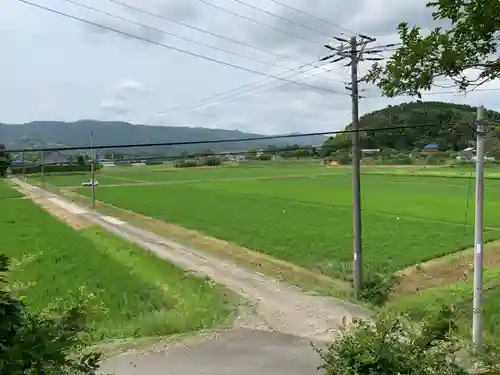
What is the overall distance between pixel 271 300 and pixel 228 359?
5.33 meters

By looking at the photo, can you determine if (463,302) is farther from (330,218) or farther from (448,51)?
(330,218)

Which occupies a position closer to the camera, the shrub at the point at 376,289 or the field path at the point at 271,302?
the field path at the point at 271,302

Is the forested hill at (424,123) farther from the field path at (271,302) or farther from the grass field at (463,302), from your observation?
the field path at (271,302)

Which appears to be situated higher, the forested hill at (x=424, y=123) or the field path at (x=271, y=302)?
the forested hill at (x=424, y=123)

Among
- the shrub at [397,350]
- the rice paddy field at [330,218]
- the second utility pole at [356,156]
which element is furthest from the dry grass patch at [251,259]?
the shrub at [397,350]

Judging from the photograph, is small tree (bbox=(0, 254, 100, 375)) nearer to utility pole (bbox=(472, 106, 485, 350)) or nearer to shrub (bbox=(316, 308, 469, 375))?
shrub (bbox=(316, 308, 469, 375))

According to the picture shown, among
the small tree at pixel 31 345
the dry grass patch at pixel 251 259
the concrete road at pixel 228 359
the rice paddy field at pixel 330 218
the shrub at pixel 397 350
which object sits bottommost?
the dry grass patch at pixel 251 259

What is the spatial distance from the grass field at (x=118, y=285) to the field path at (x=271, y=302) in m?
0.82

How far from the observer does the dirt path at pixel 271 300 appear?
1323cm

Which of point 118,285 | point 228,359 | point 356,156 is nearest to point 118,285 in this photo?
point 118,285

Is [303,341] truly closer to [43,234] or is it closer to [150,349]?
[150,349]

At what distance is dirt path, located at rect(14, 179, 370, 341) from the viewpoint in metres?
13.2

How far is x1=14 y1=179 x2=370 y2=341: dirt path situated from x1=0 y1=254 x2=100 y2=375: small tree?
980 cm

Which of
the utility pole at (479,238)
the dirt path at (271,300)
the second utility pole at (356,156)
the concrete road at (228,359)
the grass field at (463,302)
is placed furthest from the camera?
the second utility pole at (356,156)
